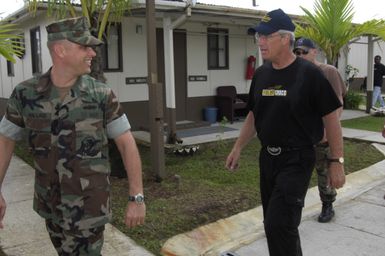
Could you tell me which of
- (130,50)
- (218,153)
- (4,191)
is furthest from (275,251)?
(130,50)

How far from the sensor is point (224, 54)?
40.5ft

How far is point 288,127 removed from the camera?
119 inches

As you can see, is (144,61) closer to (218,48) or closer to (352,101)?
(218,48)

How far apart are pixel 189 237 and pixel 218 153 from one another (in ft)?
13.8

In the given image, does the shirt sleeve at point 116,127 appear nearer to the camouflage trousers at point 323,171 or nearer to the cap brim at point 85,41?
the cap brim at point 85,41

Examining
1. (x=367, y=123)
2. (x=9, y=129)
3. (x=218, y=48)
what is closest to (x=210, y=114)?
(x=218, y=48)

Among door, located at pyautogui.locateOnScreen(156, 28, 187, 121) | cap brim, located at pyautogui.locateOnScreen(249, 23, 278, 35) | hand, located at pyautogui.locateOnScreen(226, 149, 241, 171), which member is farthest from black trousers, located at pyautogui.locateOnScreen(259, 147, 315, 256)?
door, located at pyautogui.locateOnScreen(156, 28, 187, 121)

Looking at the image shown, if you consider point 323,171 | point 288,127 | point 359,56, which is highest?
point 359,56

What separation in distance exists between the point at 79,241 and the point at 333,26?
7.25 meters

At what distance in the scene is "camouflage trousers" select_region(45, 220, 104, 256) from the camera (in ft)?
7.97

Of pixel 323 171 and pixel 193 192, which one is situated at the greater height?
pixel 323 171

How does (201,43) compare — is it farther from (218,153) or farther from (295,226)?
(295,226)

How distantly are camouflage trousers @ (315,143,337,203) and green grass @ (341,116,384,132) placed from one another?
22.0 ft

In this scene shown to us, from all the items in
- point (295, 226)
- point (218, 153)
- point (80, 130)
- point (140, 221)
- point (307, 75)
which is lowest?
point (218, 153)
